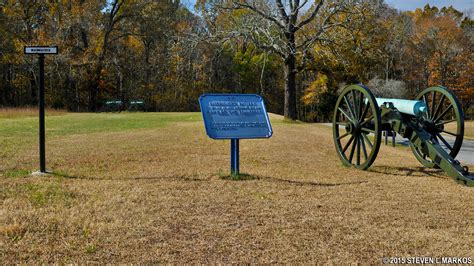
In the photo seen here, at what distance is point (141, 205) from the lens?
519 centimetres

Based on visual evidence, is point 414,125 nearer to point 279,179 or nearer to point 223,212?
point 279,179

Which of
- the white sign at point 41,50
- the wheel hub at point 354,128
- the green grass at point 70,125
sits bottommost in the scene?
the green grass at point 70,125

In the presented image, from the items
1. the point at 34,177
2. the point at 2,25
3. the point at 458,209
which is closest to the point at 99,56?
the point at 2,25

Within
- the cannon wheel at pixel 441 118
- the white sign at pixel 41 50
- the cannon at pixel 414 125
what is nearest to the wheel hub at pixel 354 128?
the cannon at pixel 414 125

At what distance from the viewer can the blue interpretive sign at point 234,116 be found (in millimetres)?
6938

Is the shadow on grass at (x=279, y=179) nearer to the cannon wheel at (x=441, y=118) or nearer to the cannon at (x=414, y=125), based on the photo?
the cannon at (x=414, y=125)

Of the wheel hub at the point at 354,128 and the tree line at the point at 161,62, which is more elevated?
the tree line at the point at 161,62

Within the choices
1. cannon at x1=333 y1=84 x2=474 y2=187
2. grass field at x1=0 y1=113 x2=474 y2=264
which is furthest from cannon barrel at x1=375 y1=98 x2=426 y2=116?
grass field at x1=0 y1=113 x2=474 y2=264

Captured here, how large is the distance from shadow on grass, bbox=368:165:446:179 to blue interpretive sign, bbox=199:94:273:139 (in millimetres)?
2433

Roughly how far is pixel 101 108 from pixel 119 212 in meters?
37.6

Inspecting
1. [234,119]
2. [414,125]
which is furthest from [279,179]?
[414,125]

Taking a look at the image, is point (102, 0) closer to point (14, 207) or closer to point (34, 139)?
point (34, 139)

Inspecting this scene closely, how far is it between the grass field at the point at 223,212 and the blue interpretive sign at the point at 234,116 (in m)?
0.71

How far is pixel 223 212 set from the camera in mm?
4973
